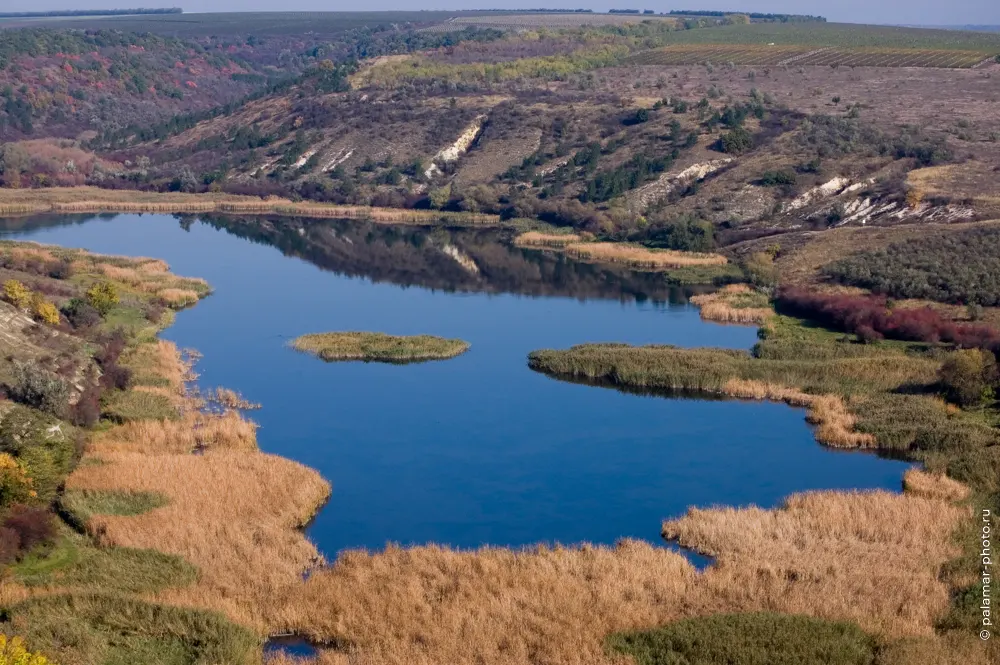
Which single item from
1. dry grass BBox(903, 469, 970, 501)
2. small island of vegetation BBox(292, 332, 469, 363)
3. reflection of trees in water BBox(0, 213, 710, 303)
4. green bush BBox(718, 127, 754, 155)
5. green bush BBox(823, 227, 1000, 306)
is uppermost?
green bush BBox(718, 127, 754, 155)

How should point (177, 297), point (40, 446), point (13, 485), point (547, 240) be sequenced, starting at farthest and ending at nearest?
point (547, 240)
point (177, 297)
point (40, 446)
point (13, 485)

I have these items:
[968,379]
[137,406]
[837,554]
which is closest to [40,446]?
[137,406]

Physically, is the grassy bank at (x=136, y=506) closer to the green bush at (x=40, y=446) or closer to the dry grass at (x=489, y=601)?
the green bush at (x=40, y=446)

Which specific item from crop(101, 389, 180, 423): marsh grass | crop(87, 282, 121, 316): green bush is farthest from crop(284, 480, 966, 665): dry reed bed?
crop(87, 282, 121, 316): green bush

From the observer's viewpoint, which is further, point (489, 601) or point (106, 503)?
point (106, 503)

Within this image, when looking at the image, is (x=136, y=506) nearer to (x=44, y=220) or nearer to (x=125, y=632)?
(x=125, y=632)

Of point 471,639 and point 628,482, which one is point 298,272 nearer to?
point 628,482

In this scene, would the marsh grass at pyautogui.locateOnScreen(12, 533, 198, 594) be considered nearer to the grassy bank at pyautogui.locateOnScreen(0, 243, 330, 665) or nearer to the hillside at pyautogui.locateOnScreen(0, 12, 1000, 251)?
the grassy bank at pyautogui.locateOnScreen(0, 243, 330, 665)
